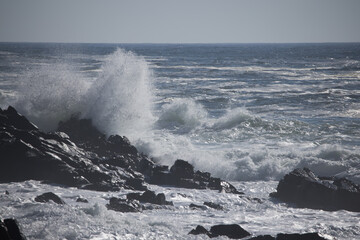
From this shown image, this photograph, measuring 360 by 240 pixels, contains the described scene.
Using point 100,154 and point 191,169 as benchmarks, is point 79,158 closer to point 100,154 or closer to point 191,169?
point 100,154

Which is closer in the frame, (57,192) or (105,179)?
(57,192)

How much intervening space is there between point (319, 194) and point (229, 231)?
3.66 metres

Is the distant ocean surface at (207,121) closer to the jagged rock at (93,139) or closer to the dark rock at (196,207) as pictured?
the jagged rock at (93,139)

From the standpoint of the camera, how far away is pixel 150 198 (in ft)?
33.3

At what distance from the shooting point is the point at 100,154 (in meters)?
13.3

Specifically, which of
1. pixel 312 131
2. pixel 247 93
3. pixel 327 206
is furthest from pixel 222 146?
pixel 247 93

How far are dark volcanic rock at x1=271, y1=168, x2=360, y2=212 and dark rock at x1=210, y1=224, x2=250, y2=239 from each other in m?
3.23

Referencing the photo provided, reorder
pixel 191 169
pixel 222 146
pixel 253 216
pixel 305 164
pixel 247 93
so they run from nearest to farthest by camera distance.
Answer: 1. pixel 253 216
2. pixel 191 169
3. pixel 305 164
4. pixel 222 146
5. pixel 247 93

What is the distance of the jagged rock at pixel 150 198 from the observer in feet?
33.2

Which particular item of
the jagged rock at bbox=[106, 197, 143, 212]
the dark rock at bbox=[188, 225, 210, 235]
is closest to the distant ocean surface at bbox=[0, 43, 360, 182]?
the jagged rock at bbox=[106, 197, 143, 212]

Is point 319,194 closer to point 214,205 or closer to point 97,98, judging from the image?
point 214,205

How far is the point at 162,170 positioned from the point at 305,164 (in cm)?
543

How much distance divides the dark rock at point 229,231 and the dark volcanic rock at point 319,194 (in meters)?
3.23

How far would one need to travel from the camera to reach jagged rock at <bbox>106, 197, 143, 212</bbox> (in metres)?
9.21
